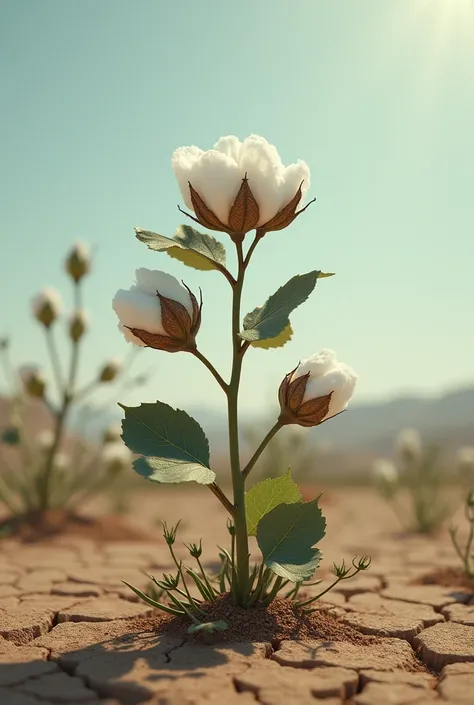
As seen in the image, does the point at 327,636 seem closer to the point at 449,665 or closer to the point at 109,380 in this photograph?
the point at 449,665

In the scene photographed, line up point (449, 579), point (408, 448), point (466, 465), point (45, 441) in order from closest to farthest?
point (449, 579) < point (45, 441) < point (466, 465) < point (408, 448)

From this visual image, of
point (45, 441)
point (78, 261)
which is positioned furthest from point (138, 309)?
point (45, 441)

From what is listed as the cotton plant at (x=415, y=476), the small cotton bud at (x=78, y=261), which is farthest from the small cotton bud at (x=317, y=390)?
the cotton plant at (x=415, y=476)

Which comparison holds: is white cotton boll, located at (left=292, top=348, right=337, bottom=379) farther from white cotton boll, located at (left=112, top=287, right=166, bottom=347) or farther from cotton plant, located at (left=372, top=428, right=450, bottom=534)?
cotton plant, located at (left=372, top=428, right=450, bottom=534)

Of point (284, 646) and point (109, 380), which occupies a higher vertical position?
point (109, 380)

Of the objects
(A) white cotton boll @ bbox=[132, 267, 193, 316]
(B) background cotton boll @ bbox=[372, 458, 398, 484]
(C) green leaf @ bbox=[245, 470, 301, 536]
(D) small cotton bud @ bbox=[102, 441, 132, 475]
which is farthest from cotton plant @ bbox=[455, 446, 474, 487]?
(A) white cotton boll @ bbox=[132, 267, 193, 316]

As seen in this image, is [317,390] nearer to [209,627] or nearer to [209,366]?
[209,366]

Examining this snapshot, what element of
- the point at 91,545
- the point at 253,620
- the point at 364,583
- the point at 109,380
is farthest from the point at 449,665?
the point at 109,380
